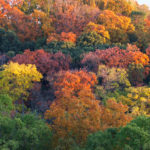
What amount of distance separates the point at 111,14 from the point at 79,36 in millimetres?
8017

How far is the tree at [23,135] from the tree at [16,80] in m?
11.8

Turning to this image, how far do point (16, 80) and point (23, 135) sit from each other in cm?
1428

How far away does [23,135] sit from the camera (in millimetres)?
14656

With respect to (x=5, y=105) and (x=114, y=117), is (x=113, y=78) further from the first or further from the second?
(x=5, y=105)

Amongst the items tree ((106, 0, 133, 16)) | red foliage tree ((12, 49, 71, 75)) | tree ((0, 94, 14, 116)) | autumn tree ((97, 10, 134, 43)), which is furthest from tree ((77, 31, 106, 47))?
tree ((0, 94, 14, 116))

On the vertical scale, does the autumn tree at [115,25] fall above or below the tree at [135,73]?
above

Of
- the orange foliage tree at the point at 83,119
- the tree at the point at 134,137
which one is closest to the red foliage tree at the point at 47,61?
the orange foliage tree at the point at 83,119

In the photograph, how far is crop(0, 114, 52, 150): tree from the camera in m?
14.5

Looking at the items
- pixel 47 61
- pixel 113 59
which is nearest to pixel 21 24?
pixel 47 61

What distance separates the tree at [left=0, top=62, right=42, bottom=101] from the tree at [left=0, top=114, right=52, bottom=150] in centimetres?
1180

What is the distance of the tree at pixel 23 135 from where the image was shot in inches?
569

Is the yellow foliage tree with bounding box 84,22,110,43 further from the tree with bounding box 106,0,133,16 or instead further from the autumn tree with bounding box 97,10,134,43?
the tree with bounding box 106,0,133,16

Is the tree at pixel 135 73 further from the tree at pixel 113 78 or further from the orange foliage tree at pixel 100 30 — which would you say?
the orange foliage tree at pixel 100 30

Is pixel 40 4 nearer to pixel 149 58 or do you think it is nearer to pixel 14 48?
pixel 14 48
